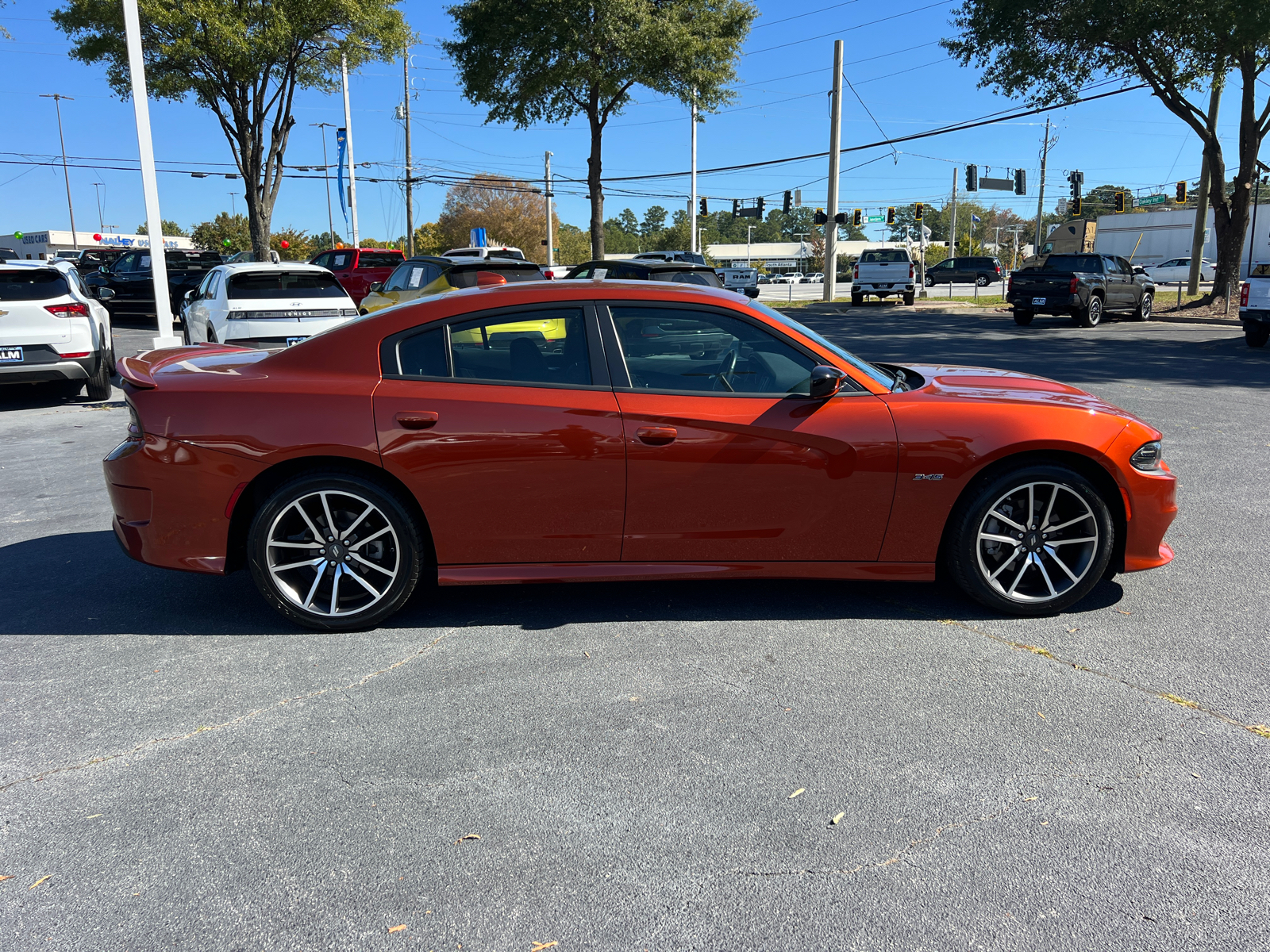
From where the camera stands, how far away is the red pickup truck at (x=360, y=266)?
80.5ft

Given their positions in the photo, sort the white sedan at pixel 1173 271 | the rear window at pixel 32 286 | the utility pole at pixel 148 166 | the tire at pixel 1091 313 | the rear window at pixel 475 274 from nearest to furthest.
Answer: the rear window at pixel 32 286, the utility pole at pixel 148 166, the rear window at pixel 475 274, the tire at pixel 1091 313, the white sedan at pixel 1173 271

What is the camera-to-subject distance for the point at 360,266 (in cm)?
2519

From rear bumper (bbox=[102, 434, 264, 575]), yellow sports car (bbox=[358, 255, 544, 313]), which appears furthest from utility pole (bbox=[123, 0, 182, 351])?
rear bumper (bbox=[102, 434, 264, 575])

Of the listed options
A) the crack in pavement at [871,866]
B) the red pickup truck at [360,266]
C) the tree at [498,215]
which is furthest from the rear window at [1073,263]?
the tree at [498,215]

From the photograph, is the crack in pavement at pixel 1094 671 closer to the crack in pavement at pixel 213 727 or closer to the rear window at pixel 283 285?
the crack in pavement at pixel 213 727

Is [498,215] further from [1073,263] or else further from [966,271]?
[1073,263]

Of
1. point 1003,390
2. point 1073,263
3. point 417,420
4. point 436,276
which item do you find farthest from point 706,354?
point 1073,263

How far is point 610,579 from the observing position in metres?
4.24

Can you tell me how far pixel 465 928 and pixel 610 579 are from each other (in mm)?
2034

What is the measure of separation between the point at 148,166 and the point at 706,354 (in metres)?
12.1

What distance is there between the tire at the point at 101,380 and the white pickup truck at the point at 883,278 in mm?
26400

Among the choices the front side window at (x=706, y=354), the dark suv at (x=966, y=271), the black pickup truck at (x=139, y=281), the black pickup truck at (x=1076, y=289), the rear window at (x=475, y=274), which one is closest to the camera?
the front side window at (x=706, y=354)

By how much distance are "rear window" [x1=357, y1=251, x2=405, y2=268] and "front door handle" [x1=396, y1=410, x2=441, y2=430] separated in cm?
2249

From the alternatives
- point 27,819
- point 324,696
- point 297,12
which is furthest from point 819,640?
point 297,12
